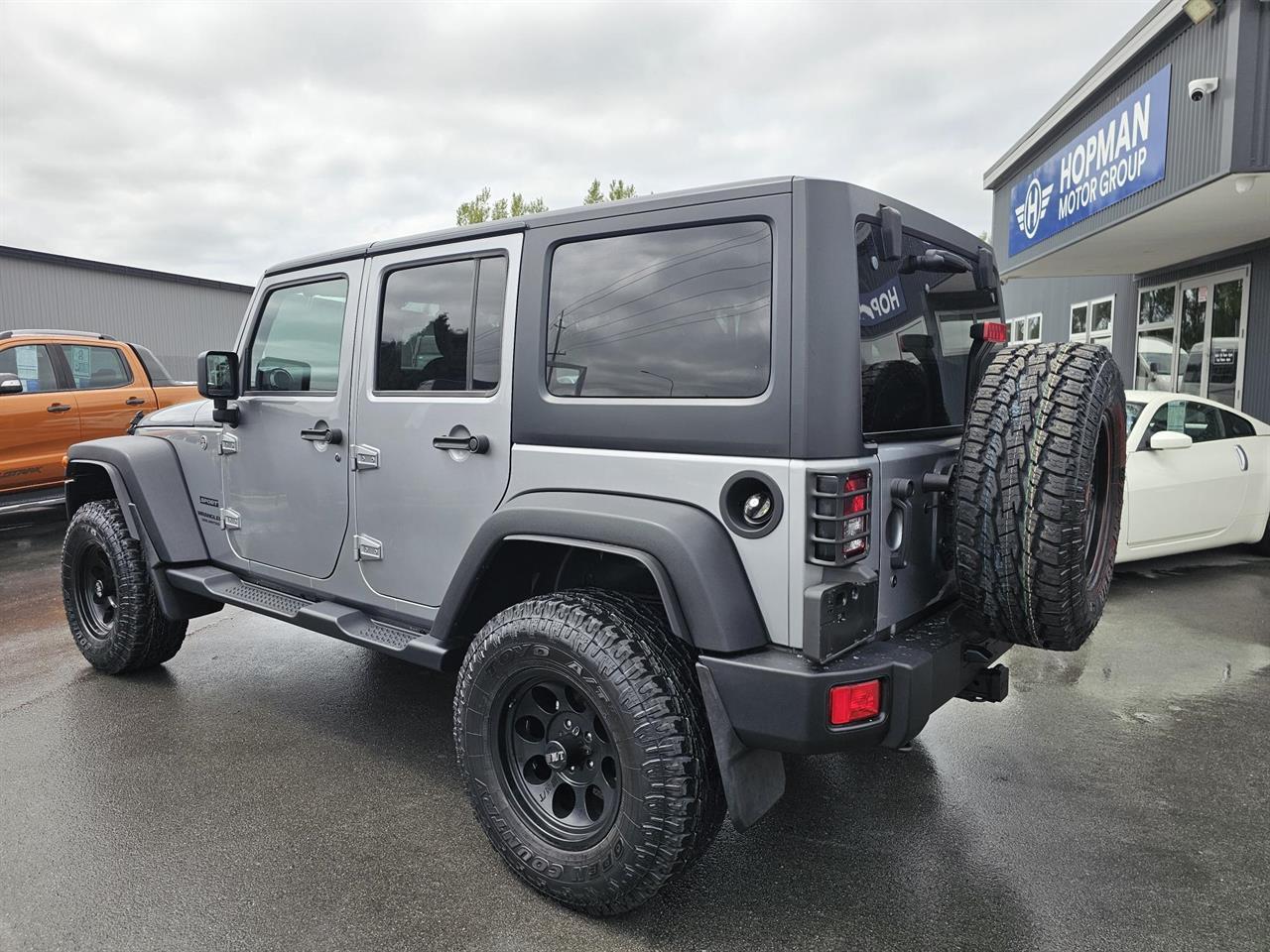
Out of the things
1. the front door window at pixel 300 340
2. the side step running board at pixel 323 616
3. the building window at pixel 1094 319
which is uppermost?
the building window at pixel 1094 319

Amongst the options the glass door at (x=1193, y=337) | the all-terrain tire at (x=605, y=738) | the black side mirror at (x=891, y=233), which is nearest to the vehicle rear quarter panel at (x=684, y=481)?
the all-terrain tire at (x=605, y=738)

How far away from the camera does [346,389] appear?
132 inches

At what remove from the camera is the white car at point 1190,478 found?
239 inches

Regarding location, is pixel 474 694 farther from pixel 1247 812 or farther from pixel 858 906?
pixel 1247 812

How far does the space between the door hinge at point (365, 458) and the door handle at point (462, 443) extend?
1.12 ft

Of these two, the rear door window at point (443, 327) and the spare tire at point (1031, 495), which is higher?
the rear door window at point (443, 327)

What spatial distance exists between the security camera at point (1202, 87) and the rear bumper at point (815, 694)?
8354mm

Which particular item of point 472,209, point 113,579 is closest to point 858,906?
point 113,579

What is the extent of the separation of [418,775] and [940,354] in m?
2.54

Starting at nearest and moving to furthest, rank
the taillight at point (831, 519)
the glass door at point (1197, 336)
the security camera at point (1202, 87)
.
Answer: the taillight at point (831, 519)
the security camera at point (1202, 87)
the glass door at point (1197, 336)

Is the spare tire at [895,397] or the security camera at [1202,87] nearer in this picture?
the spare tire at [895,397]

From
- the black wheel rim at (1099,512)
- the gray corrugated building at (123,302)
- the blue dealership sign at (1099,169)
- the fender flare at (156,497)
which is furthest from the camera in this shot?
the gray corrugated building at (123,302)

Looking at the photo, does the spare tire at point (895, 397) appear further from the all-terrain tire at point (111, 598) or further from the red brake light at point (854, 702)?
the all-terrain tire at point (111, 598)

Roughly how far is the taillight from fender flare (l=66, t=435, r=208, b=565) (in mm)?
3226
